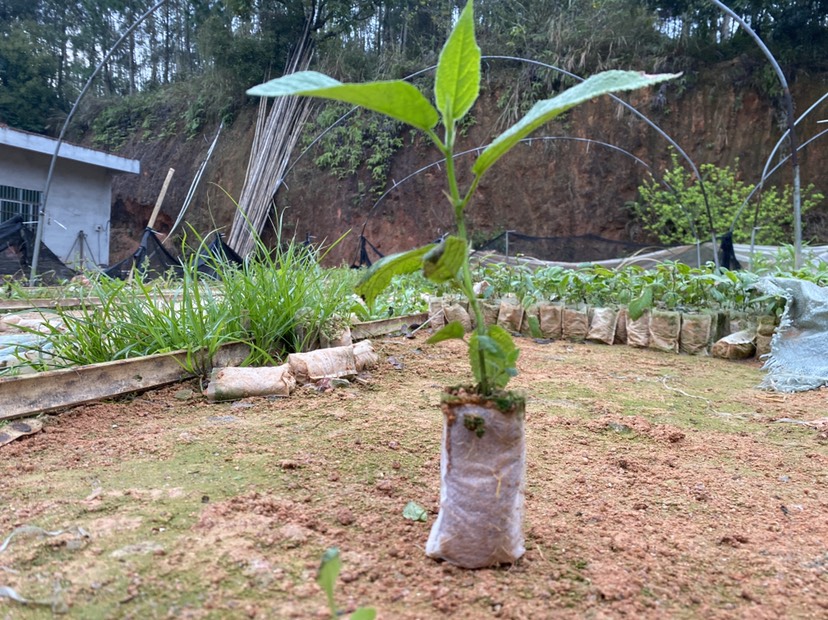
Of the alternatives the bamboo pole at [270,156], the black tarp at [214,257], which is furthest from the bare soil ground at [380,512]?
the bamboo pole at [270,156]

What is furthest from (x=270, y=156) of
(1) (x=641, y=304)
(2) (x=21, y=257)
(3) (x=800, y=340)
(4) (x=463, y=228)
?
(4) (x=463, y=228)

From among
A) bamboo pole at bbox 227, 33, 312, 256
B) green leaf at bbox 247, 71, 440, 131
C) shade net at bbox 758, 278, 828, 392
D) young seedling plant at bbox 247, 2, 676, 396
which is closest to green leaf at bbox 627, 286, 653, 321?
shade net at bbox 758, 278, 828, 392

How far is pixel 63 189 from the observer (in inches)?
403

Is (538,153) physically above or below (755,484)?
above

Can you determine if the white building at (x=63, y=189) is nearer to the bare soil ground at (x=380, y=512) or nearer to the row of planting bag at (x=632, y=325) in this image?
the row of planting bag at (x=632, y=325)

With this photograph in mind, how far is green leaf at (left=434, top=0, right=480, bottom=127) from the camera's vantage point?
0.72 meters

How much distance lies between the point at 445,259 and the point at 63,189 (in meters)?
11.6

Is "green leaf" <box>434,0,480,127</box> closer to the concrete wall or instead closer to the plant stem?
the plant stem

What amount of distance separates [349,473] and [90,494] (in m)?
0.47

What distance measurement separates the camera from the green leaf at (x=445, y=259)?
680 millimetres

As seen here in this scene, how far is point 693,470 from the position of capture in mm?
1328

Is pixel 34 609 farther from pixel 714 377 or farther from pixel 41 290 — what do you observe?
pixel 41 290

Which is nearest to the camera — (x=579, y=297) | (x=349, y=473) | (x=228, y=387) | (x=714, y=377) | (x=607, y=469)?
(x=349, y=473)

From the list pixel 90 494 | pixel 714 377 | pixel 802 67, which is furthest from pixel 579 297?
pixel 802 67
